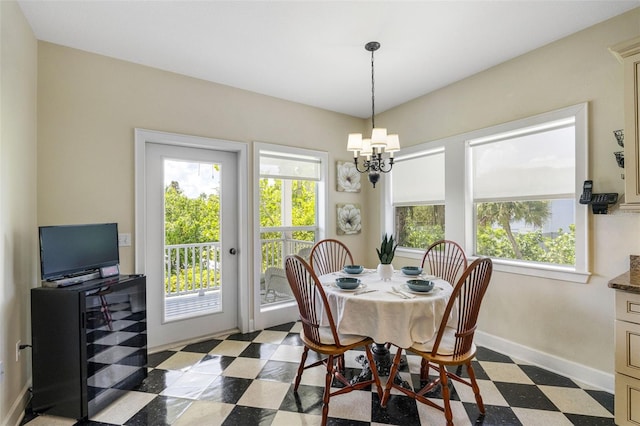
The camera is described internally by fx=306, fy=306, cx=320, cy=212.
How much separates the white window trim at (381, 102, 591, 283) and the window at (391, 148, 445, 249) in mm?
111

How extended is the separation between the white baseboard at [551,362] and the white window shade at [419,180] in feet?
5.05

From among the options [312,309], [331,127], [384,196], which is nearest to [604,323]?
[312,309]

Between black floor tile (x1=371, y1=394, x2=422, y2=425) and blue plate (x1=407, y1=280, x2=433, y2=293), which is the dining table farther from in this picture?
black floor tile (x1=371, y1=394, x2=422, y2=425)

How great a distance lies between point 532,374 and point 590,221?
1307mm

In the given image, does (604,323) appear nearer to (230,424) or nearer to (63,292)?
(230,424)

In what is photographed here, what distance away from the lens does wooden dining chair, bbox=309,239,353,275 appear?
129 inches

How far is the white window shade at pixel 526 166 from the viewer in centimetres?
255

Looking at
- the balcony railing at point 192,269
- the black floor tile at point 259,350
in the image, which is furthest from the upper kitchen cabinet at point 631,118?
the balcony railing at point 192,269

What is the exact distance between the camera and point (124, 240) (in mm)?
2760

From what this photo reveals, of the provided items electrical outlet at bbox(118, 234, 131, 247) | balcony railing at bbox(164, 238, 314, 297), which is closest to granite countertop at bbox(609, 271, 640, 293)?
balcony railing at bbox(164, 238, 314, 297)

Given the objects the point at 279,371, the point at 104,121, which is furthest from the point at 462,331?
the point at 104,121

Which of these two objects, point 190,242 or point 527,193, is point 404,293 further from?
point 190,242

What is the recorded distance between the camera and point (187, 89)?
3.08m

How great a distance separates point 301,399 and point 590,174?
107 inches
